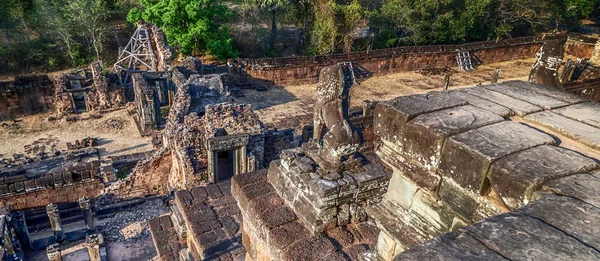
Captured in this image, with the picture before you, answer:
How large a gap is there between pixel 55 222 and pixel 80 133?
899 cm

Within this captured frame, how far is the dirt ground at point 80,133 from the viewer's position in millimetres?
17438

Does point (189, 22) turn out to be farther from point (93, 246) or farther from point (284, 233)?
point (284, 233)

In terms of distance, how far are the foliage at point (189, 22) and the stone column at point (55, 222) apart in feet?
51.0

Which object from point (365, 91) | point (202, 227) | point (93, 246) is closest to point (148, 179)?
point (93, 246)

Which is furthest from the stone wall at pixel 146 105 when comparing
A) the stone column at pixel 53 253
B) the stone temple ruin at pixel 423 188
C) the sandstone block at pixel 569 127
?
the sandstone block at pixel 569 127

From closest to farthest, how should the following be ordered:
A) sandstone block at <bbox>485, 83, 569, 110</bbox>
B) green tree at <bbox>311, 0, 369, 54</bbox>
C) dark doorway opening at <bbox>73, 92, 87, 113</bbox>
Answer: sandstone block at <bbox>485, 83, 569, 110</bbox> → dark doorway opening at <bbox>73, 92, 87, 113</bbox> → green tree at <bbox>311, 0, 369, 54</bbox>

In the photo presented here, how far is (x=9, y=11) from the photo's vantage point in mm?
25109

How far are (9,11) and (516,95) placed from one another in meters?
30.3

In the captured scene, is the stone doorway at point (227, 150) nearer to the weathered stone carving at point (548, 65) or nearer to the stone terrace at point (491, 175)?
the weathered stone carving at point (548, 65)

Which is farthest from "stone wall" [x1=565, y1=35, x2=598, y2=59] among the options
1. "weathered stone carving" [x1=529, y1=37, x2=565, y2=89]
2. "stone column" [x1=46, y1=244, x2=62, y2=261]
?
"stone column" [x1=46, y1=244, x2=62, y2=261]

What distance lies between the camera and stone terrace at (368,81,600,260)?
6.63ft

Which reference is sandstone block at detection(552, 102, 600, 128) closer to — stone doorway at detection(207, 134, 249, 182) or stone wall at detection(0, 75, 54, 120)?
→ stone doorway at detection(207, 134, 249, 182)

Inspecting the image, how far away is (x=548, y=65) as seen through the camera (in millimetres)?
5922

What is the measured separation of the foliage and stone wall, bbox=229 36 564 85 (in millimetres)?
1874
